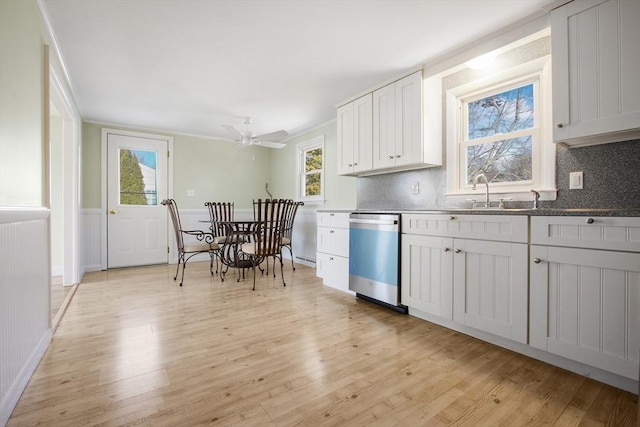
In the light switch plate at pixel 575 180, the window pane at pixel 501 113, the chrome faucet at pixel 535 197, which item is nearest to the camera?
the light switch plate at pixel 575 180

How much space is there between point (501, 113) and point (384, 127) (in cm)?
103

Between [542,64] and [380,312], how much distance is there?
2334mm

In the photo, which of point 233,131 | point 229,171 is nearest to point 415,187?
point 233,131

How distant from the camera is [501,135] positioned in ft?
8.27

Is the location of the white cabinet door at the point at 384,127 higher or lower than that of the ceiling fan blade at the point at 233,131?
lower

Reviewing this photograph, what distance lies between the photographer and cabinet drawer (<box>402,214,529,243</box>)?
1895 mm

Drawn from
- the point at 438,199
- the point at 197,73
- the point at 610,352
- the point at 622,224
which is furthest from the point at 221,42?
the point at 610,352

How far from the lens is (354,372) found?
1.71 m

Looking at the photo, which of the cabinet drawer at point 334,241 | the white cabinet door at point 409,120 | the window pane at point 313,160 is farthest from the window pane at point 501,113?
the window pane at point 313,160

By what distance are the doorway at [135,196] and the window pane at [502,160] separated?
473 centimetres

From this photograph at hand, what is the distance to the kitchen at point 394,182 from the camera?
186cm

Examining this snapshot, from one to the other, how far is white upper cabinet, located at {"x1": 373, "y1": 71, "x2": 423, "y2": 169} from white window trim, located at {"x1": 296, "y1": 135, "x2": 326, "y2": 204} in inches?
70.0

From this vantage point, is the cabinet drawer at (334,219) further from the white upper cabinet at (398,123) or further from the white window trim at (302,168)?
the white window trim at (302,168)

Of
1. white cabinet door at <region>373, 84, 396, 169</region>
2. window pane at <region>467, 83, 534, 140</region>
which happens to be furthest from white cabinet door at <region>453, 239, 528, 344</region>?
white cabinet door at <region>373, 84, 396, 169</region>
